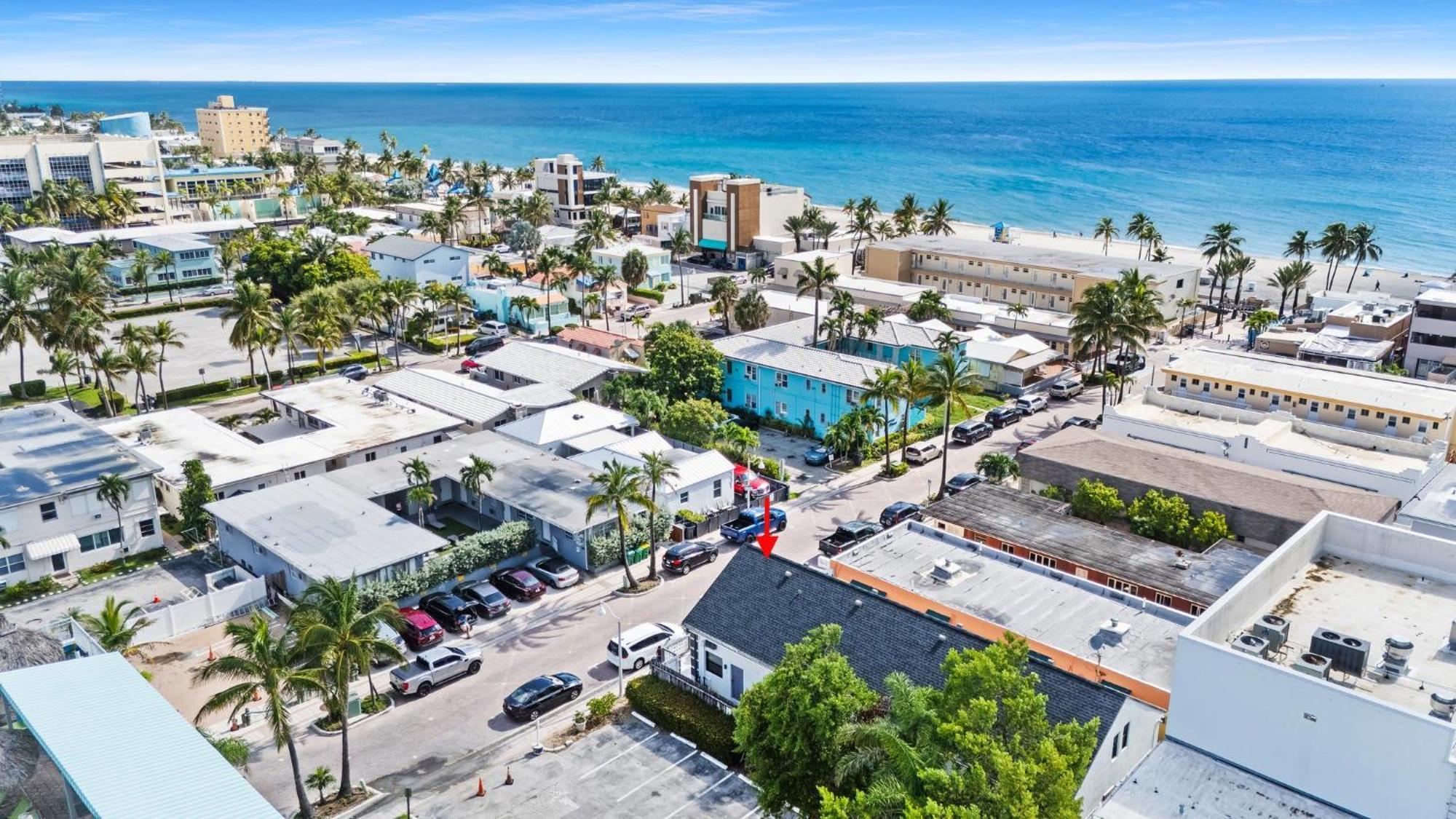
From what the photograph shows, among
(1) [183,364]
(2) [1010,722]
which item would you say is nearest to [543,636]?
(2) [1010,722]

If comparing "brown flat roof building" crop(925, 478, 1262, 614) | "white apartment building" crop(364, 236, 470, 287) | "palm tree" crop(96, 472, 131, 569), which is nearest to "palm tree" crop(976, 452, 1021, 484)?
"brown flat roof building" crop(925, 478, 1262, 614)

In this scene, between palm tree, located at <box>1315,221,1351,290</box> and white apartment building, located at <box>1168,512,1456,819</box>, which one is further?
palm tree, located at <box>1315,221,1351,290</box>

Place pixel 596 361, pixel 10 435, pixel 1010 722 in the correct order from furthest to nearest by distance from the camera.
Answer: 1. pixel 596 361
2. pixel 10 435
3. pixel 1010 722

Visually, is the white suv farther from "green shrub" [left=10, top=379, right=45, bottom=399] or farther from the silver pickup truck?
"green shrub" [left=10, top=379, right=45, bottom=399]

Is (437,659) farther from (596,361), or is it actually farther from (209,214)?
(209,214)

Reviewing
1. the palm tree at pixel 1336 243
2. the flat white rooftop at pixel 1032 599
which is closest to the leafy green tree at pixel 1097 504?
the flat white rooftop at pixel 1032 599
